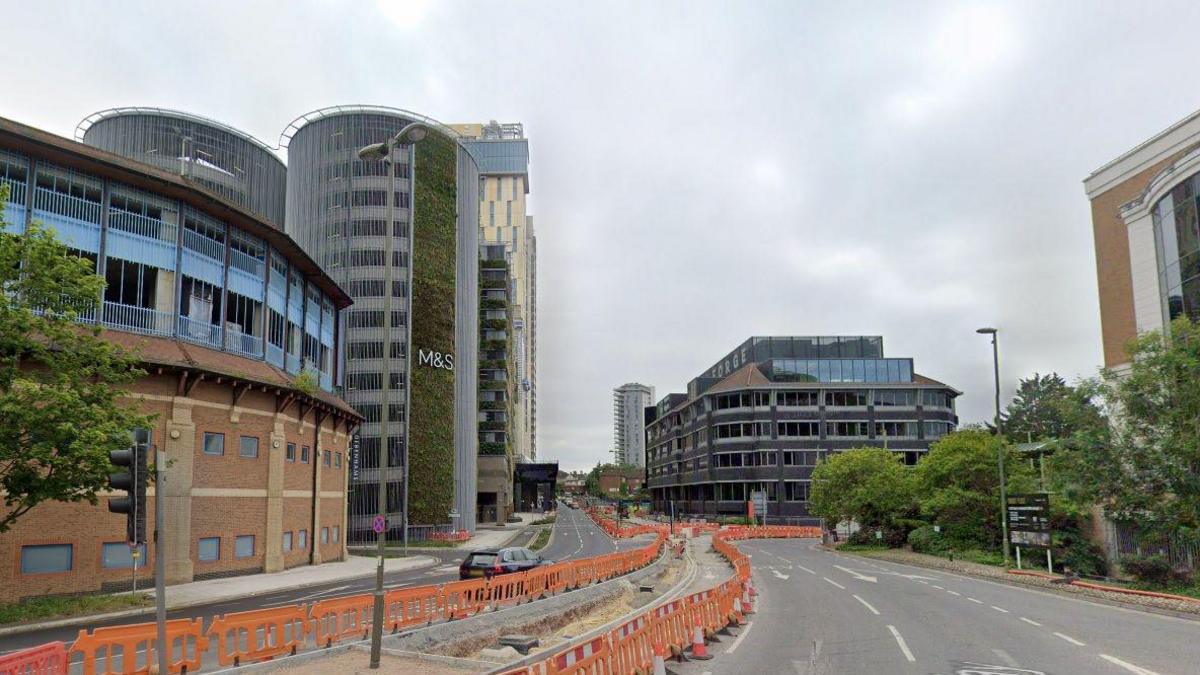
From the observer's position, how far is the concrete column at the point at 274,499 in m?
35.1

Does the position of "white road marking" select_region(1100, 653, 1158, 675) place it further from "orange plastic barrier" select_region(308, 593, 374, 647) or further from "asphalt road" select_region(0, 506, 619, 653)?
"asphalt road" select_region(0, 506, 619, 653)

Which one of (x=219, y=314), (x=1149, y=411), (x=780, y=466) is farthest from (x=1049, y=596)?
(x=780, y=466)

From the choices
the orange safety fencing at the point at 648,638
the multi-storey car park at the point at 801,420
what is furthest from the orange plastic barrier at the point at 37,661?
the multi-storey car park at the point at 801,420

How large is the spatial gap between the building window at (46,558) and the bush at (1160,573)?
35.7 metres

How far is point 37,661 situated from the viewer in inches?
419

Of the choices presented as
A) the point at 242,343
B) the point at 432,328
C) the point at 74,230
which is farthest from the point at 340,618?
the point at 432,328

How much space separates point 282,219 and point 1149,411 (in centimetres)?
7085

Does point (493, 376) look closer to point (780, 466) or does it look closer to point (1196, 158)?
point (780, 466)

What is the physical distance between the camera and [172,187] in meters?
31.3

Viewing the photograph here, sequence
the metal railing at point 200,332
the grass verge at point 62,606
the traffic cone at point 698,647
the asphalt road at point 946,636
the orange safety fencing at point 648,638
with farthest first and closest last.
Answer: the metal railing at point 200,332
the grass verge at point 62,606
the traffic cone at point 698,647
the asphalt road at point 946,636
the orange safety fencing at point 648,638

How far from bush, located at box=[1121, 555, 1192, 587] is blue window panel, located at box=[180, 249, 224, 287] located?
37111mm

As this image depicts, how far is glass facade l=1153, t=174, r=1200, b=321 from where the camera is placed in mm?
34375

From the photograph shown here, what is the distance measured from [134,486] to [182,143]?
63.1 m

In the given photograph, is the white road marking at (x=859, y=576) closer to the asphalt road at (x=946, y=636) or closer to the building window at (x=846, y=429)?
the asphalt road at (x=946, y=636)
